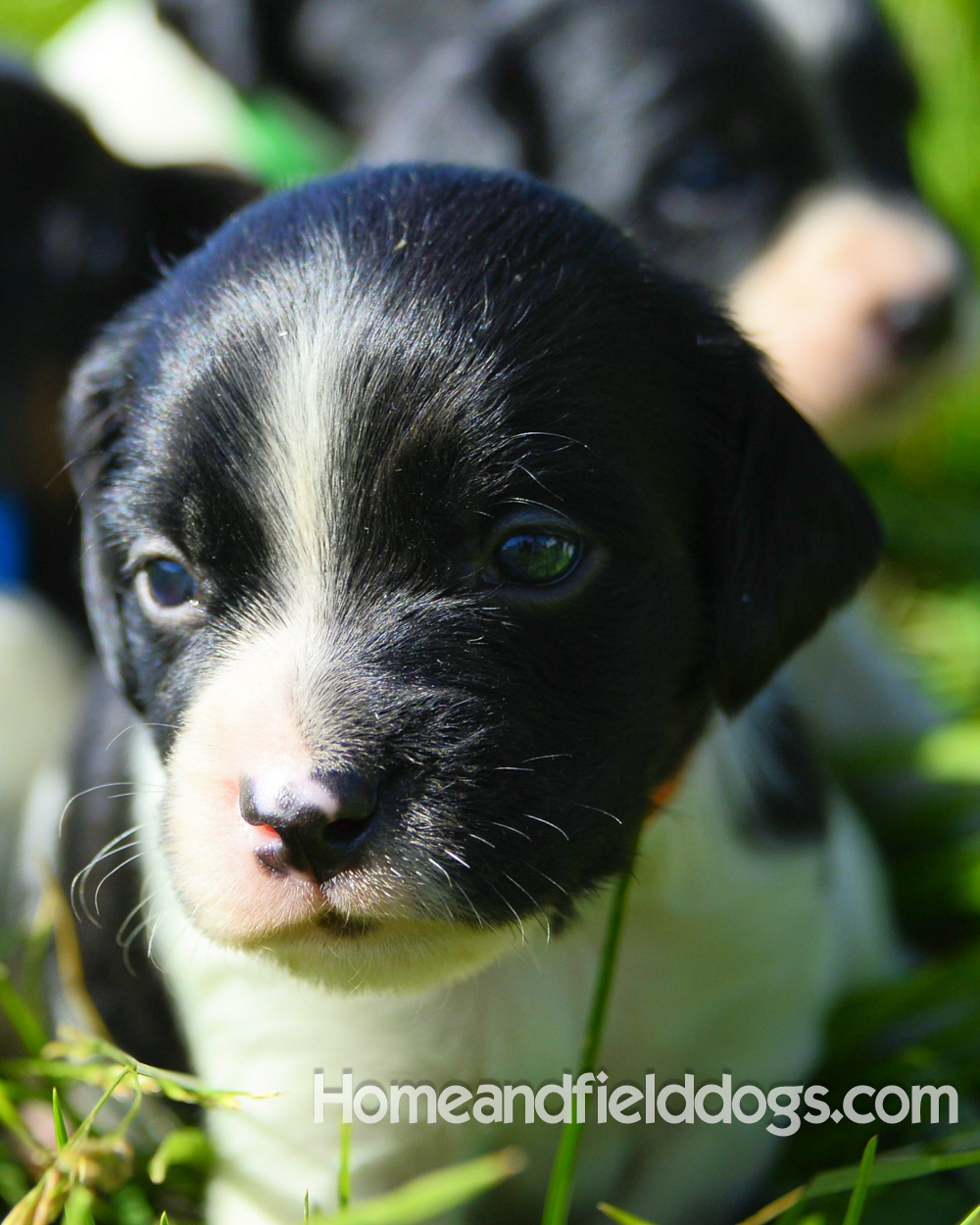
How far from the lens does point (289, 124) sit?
4.88m

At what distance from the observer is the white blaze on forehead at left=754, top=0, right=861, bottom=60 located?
4.23 metres

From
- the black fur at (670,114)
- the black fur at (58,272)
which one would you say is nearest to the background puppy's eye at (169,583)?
the black fur at (58,272)

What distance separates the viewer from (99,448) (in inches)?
103

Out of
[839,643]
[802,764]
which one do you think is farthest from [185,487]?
[839,643]

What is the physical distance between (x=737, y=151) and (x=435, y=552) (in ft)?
8.48

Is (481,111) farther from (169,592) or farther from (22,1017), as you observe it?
(22,1017)

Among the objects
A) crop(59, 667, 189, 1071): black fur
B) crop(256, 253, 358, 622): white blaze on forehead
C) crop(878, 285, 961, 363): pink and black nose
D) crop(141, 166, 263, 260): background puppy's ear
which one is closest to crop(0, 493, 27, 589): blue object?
crop(141, 166, 263, 260): background puppy's ear

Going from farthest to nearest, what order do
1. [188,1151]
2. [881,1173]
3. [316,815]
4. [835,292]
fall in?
[835,292], [188,1151], [881,1173], [316,815]

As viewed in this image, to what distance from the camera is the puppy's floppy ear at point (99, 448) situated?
2.53m

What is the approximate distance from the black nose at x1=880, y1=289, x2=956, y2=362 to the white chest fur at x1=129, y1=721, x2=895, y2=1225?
1.76 m

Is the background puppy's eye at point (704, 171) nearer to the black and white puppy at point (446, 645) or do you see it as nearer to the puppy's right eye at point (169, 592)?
the black and white puppy at point (446, 645)

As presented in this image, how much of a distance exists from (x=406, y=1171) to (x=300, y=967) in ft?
2.09

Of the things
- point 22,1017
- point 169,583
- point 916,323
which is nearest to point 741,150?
point 916,323

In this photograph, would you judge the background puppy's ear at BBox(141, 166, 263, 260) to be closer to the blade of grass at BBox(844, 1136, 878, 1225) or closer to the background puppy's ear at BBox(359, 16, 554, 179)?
the background puppy's ear at BBox(359, 16, 554, 179)
